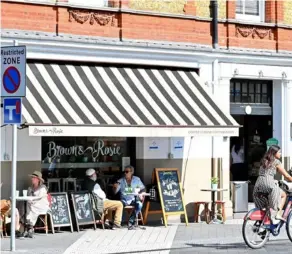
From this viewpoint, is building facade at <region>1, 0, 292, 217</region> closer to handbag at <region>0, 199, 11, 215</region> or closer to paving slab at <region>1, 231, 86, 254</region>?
handbag at <region>0, 199, 11, 215</region>

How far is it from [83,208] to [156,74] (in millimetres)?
3528

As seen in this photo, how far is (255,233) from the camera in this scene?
14.4 meters

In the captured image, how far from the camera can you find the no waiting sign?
1355 cm

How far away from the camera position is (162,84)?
18391 millimetres

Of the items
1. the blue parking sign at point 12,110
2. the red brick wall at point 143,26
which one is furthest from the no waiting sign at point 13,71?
the red brick wall at point 143,26

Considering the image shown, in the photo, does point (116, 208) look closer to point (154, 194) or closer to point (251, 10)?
point (154, 194)

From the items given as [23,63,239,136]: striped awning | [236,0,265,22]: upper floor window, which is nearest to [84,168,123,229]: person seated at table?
[23,63,239,136]: striped awning

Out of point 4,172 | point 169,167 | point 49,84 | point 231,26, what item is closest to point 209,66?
point 231,26

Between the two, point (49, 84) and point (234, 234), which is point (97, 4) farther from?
point (234, 234)

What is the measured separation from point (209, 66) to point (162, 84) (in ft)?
5.24

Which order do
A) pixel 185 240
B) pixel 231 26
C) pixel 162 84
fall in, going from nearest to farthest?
pixel 185 240
pixel 162 84
pixel 231 26

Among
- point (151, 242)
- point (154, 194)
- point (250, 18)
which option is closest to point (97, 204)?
point (154, 194)

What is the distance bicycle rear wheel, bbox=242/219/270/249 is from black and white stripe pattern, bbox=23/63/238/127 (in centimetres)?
358

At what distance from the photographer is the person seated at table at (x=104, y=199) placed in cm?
1736
